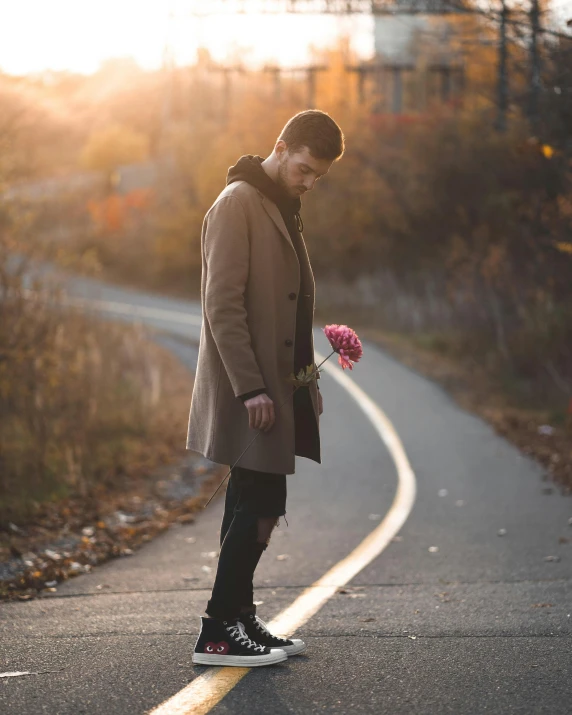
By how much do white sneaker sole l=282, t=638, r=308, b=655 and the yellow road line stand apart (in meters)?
0.24

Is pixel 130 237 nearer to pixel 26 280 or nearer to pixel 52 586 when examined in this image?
pixel 26 280

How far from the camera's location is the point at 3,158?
12125mm

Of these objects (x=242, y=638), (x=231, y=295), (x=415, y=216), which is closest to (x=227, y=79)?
(x=415, y=216)

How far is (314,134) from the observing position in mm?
4250

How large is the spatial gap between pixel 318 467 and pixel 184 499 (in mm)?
2062

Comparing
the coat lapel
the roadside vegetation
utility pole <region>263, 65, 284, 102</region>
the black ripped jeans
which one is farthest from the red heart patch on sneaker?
utility pole <region>263, 65, 284, 102</region>

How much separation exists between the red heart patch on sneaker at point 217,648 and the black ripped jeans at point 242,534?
0.35 feet

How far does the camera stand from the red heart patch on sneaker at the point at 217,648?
4336 millimetres

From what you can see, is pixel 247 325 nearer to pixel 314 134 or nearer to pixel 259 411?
pixel 259 411

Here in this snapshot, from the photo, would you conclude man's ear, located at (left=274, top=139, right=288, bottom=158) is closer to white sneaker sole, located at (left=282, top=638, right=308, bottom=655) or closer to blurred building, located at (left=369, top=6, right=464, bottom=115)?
white sneaker sole, located at (left=282, top=638, right=308, bottom=655)

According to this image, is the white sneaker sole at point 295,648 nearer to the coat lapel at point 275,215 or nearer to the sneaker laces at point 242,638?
the sneaker laces at point 242,638

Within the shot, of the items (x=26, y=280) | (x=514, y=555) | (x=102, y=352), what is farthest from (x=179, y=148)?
(x=514, y=555)

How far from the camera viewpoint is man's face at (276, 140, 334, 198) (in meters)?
4.30

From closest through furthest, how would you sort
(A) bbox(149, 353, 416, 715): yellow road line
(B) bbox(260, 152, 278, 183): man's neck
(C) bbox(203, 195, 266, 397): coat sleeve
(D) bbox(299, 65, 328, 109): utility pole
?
(A) bbox(149, 353, 416, 715): yellow road line → (C) bbox(203, 195, 266, 397): coat sleeve → (B) bbox(260, 152, 278, 183): man's neck → (D) bbox(299, 65, 328, 109): utility pole
